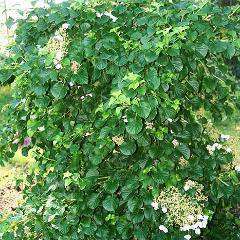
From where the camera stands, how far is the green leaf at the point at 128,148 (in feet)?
8.23

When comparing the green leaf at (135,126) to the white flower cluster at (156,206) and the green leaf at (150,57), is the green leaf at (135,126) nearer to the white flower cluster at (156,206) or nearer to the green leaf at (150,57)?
the green leaf at (150,57)

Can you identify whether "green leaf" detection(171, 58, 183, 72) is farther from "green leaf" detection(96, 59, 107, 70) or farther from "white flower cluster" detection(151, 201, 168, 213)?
"white flower cluster" detection(151, 201, 168, 213)

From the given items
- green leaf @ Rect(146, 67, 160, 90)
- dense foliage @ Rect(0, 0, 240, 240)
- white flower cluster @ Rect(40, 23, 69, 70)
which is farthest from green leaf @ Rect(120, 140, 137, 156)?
white flower cluster @ Rect(40, 23, 69, 70)

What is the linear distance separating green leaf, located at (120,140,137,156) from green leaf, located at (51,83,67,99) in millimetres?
435

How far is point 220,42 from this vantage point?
8.17 feet

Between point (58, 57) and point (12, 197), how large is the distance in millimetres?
2903

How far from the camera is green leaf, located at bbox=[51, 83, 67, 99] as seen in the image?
2631mm

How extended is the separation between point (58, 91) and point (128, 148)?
1.62 ft

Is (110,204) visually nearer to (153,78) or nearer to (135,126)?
(135,126)

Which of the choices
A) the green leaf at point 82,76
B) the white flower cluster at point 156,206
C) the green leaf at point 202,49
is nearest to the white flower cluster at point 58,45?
the green leaf at point 82,76

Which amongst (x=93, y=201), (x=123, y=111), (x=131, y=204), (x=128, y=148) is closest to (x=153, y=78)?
(x=123, y=111)

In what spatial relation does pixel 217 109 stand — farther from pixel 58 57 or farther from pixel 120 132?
pixel 58 57

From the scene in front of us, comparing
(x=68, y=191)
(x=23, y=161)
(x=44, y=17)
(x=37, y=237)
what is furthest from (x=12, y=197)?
(x=44, y=17)

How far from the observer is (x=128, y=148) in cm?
Answer: 252
